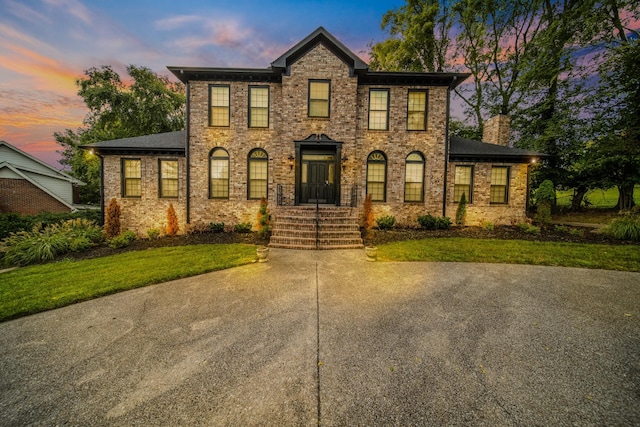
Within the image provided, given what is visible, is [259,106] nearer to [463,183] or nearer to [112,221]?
[112,221]

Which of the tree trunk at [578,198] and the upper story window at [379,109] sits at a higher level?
the upper story window at [379,109]

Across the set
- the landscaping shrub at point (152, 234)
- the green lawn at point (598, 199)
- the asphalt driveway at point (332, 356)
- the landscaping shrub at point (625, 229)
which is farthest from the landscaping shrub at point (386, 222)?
the green lawn at point (598, 199)

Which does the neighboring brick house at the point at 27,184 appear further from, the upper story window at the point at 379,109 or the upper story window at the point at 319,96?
the upper story window at the point at 379,109

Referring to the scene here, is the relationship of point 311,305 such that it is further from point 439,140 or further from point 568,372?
point 439,140

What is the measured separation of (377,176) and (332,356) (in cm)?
981

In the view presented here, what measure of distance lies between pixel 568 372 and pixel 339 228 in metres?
7.05

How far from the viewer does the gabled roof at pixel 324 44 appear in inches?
419

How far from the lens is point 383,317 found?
13.4 ft

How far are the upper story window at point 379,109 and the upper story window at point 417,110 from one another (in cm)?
108

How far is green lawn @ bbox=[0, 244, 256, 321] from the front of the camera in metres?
4.83

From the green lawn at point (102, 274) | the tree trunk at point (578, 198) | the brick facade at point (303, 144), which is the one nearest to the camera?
the green lawn at point (102, 274)

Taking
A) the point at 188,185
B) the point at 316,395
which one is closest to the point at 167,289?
the point at 316,395

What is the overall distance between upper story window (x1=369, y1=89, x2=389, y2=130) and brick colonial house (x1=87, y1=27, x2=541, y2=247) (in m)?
0.05

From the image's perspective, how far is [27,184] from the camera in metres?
16.1
